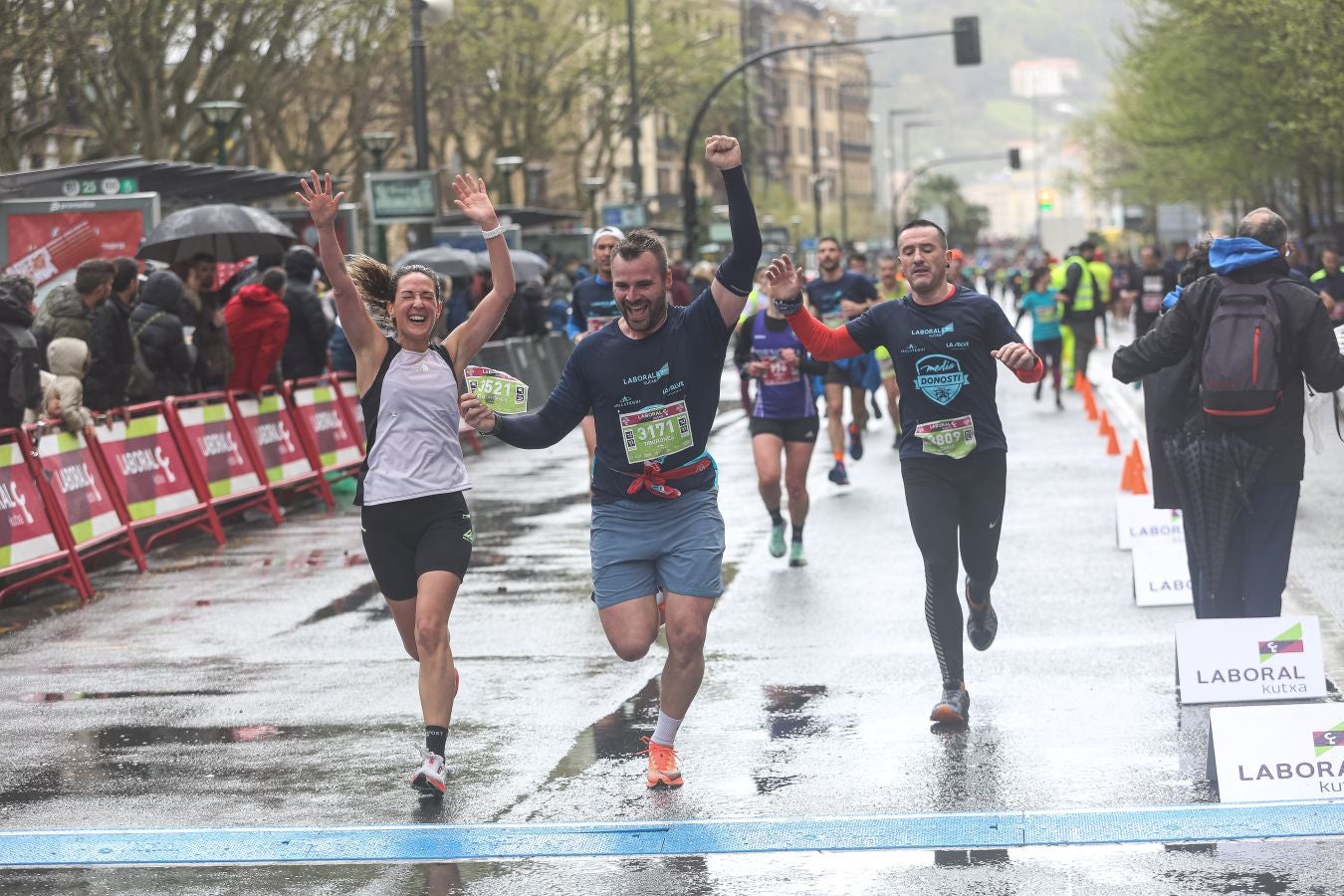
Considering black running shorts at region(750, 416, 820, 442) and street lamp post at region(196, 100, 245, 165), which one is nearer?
black running shorts at region(750, 416, 820, 442)

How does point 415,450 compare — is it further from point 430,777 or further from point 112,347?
point 112,347

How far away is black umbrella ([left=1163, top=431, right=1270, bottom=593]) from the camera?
7.74 m

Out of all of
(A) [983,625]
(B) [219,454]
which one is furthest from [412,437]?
(B) [219,454]

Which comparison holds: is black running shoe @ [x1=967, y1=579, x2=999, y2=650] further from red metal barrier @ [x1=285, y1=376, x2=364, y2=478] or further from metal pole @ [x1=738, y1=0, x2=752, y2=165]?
metal pole @ [x1=738, y1=0, x2=752, y2=165]

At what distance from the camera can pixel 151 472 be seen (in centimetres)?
1430

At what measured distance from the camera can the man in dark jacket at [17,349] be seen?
11938mm

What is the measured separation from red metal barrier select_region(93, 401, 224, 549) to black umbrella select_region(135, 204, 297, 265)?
3.43 m

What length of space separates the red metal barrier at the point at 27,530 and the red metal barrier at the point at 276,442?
3.35 meters

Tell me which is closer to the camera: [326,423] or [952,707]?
[952,707]

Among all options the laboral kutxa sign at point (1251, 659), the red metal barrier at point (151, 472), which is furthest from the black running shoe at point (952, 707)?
the red metal barrier at point (151, 472)

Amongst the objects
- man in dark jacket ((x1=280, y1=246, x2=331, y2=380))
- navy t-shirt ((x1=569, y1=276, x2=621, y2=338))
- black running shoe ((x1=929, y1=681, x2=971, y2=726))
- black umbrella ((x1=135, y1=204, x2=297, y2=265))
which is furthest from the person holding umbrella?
black umbrella ((x1=135, y1=204, x2=297, y2=265))

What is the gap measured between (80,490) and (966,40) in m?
28.0

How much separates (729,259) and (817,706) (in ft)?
7.53

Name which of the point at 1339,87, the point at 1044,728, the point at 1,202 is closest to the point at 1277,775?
the point at 1044,728
